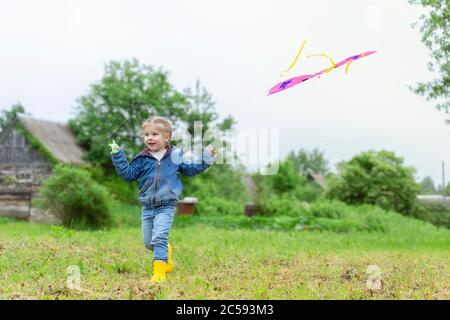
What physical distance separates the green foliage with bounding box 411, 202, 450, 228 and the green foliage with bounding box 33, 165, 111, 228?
16.9m

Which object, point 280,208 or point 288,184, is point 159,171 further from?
point 288,184

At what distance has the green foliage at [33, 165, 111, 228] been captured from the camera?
19.5 metres

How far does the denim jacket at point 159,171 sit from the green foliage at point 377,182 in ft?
92.1

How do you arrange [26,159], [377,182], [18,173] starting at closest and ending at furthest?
[26,159] < [18,173] < [377,182]

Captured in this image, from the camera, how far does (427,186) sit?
122ft

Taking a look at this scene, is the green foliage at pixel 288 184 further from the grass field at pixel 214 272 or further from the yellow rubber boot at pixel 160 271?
the yellow rubber boot at pixel 160 271

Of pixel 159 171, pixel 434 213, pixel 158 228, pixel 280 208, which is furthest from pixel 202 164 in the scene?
pixel 434 213

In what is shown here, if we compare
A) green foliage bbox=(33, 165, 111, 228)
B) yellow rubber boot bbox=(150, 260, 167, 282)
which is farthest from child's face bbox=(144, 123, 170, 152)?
green foliage bbox=(33, 165, 111, 228)

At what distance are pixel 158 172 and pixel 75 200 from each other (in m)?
13.0

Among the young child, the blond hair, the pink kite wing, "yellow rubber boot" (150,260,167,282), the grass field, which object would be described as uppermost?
the pink kite wing

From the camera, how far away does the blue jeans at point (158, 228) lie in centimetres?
693

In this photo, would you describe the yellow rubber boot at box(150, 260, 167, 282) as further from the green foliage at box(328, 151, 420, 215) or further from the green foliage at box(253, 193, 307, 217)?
the green foliage at box(328, 151, 420, 215)

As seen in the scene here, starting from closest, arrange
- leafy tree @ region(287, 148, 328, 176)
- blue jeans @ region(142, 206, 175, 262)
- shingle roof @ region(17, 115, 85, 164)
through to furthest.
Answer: blue jeans @ region(142, 206, 175, 262) → shingle roof @ region(17, 115, 85, 164) → leafy tree @ region(287, 148, 328, 176)

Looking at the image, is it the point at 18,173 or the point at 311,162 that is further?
the point at 311,162
